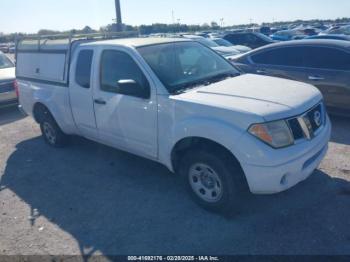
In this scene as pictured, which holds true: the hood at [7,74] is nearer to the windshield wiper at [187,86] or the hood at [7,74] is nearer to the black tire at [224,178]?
the windshield wiper at [187,86]

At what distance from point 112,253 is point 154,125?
4.74 ft

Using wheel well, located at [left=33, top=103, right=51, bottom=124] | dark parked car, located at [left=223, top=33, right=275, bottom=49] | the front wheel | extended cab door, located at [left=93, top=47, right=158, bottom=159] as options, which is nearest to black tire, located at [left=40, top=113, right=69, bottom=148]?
wheel well, located at [left=33, top=103, right=51, bottom=124]

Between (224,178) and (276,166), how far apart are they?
545 millimetres

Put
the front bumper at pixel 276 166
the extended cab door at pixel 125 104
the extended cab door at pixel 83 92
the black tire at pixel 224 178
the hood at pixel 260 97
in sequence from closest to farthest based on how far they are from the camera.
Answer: the front bumper at pixel 276 166
the hood at pixel 260 97
the black tire at pixel 224 178
the extended cab door at pixel 125 104
the extended cab door at pixel 83 92

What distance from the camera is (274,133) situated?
3098 millimetres

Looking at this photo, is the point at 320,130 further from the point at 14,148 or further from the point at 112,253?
the point at 14,148

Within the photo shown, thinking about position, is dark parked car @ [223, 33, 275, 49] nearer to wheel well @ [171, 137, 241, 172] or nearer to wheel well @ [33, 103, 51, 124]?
wheel well @ [33, 103, 51, 124]

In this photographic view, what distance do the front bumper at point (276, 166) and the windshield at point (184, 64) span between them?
3.99 feet

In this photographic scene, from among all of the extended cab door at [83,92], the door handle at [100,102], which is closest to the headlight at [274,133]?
the door handle at [100,102]

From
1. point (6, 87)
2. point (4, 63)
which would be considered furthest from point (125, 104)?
point (4, 63)

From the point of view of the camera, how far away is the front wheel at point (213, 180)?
11.0 feet

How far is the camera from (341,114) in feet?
19.9

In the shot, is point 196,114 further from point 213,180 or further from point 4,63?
point 4,63

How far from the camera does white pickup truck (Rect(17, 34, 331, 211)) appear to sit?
3.14 m
